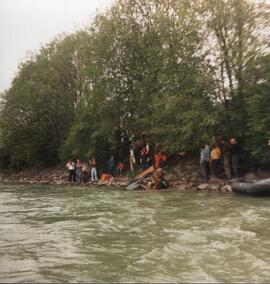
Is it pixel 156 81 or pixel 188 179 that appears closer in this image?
pixel 188 179

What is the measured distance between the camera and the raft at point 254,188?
1823 centimetres

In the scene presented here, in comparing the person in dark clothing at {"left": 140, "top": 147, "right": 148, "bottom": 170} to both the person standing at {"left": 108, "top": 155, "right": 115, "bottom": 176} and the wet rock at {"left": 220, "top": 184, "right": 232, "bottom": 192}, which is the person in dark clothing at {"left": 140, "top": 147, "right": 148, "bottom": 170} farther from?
the wet rock at {"left": 220, "top": 184, "right": 232, "bottom": 192}

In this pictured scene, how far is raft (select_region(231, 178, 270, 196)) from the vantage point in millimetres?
18234

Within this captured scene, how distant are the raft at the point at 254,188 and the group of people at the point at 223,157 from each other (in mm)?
4698

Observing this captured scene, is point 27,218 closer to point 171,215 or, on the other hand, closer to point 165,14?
point 171,215

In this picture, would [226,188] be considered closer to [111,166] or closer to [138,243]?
[138,243]

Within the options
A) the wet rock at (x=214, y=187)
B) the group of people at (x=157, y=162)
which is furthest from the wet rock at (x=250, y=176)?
the wet rock at (x=214, y=187)

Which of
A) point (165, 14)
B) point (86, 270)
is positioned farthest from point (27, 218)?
point (165, 14)

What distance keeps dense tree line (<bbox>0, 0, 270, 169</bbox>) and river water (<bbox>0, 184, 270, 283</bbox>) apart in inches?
340

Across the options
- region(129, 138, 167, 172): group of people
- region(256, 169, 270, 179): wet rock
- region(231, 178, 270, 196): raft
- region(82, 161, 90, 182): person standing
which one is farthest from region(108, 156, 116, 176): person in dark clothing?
region(231, 178, 270, 196): raft

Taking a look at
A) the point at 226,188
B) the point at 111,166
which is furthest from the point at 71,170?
the point at 226,188

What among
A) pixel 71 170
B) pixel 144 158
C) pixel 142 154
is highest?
pixel 142 154

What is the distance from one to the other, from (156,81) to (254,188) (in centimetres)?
1210

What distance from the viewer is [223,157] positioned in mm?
24844
